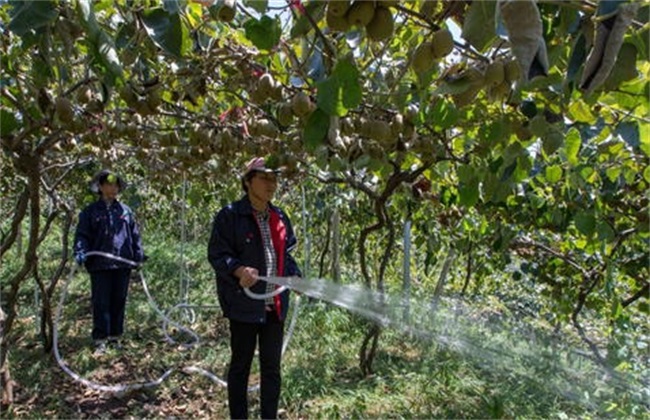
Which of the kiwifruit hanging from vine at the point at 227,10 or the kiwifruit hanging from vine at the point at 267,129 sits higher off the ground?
the kiwifruit hanging from vine at the point at 267,129

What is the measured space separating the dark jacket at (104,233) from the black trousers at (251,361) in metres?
1.75

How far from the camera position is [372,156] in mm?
1790

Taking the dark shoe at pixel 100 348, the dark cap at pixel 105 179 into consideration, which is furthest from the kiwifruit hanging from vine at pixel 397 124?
the dark shoe at pixel 100 348

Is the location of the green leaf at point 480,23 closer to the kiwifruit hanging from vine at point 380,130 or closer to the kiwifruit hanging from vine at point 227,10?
the kiwifruit hanging from vine at point 227,10

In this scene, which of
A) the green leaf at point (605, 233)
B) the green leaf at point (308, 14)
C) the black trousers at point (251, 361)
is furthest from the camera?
the black trousers at point (251, 361)

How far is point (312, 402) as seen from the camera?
3225 millimetres

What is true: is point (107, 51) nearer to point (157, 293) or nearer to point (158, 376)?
point (158, 376)

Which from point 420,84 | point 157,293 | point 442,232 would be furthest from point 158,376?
point 420,84

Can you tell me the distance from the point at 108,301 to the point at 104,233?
19.0 inches

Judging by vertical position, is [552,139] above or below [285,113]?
below

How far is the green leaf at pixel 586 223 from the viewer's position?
1951 mm

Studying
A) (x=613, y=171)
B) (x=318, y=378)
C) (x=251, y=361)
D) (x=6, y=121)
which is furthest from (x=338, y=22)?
(x=318, y=378)

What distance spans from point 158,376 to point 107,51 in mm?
3130

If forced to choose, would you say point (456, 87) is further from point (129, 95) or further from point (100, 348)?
point (100, 348)
